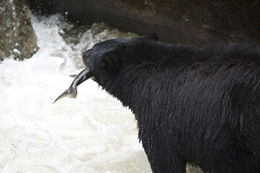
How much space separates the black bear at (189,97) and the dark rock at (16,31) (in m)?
3.24

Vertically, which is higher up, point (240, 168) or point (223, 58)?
point (223, 58)

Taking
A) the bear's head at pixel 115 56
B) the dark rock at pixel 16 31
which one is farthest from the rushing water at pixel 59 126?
the bear's head at pixel 115 56

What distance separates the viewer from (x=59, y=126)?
6.06 meters

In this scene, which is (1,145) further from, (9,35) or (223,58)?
(223,58)

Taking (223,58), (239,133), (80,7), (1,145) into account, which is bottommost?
(1,145)

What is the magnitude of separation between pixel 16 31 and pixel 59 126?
2313 mm

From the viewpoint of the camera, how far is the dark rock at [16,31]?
748 cm

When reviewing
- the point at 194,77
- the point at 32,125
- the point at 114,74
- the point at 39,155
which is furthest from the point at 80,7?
the point at 194,77

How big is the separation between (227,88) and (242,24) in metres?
2.72

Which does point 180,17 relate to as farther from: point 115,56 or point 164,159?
point 164,159

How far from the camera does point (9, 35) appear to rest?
7551 millimetres

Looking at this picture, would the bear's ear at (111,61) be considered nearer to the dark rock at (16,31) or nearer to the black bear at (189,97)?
the black bear at (189,97)

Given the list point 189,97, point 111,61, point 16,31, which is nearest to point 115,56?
point 111,61

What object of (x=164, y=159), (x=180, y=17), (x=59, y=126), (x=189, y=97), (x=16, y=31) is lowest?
(x=59, y=126)
